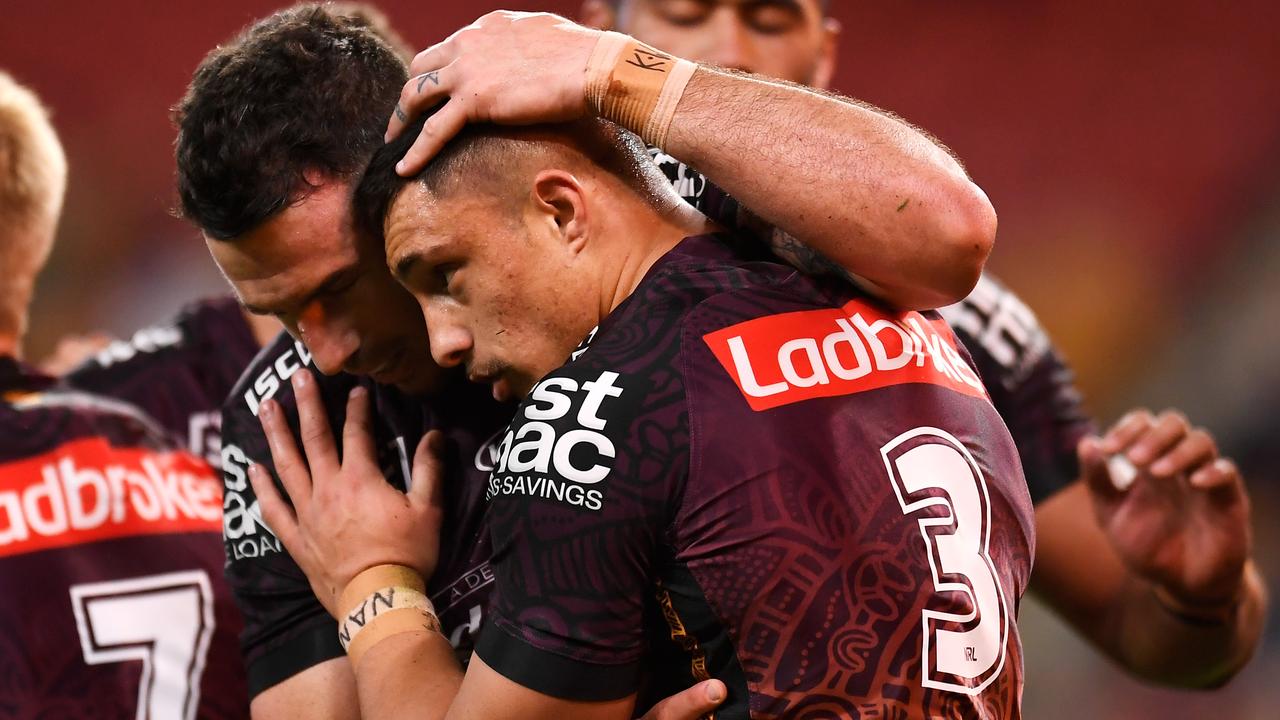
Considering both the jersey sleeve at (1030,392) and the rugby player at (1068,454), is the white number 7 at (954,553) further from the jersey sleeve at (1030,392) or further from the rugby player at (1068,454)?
the jersey sleeve at (1030,392)

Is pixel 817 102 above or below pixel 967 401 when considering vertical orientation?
above

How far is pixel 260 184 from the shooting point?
6.98 ft

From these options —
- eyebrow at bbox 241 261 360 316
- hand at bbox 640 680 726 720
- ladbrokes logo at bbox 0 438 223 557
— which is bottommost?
ladbrokes logo at bbox 0 438 223 557

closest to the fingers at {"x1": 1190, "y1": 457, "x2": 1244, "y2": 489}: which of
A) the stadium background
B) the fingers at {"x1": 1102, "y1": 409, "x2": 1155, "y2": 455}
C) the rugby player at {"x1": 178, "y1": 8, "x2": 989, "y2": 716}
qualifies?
the fingers at {"x1": 1102, "y1": 409, "x2": 1155, "y2": 455}

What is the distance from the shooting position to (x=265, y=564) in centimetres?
231

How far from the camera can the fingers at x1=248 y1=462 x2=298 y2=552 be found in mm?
2216

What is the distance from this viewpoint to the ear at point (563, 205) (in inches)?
75.8

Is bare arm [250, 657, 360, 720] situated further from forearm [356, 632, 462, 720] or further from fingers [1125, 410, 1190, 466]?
fingers [1125, 410, 1190, 466]

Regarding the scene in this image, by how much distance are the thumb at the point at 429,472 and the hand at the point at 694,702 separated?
0.58 m

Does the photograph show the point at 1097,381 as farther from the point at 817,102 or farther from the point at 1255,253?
the point at 817,102

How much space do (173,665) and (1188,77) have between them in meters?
5.98

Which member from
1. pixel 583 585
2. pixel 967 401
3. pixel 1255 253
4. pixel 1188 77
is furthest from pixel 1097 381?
pixel 583 585

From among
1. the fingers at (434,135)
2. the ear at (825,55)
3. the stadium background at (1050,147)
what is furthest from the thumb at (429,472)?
the stadium background at (1050,147)

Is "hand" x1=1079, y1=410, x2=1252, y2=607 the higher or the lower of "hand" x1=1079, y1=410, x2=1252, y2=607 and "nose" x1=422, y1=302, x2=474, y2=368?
the lower
